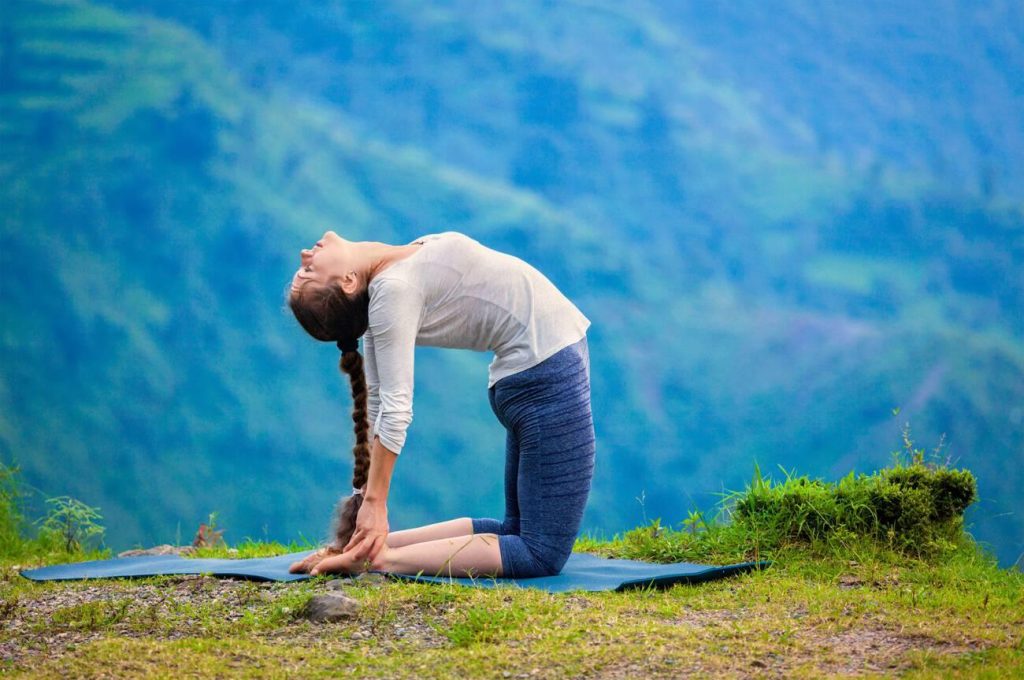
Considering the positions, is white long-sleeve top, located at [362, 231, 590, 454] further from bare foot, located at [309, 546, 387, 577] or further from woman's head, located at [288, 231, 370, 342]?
bare foot, located at [309, 546, 387, 577]

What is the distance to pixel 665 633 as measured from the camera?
2979 mm

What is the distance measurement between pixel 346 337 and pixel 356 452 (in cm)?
40

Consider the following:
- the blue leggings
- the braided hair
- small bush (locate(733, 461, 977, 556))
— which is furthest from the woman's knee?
small bush (locate(733, 461, 977, 556))

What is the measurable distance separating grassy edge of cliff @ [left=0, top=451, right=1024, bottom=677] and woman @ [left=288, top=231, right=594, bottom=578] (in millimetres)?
278

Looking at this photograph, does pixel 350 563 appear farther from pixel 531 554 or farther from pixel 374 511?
pixel 531 554

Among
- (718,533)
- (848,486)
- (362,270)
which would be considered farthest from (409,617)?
(848,486)

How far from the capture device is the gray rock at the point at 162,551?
4.88 meters

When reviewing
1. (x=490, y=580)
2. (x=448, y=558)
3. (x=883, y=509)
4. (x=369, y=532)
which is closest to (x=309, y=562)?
(x=369, y=532)

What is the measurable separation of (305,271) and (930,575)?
246cm

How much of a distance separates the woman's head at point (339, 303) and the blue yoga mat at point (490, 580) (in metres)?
0.45

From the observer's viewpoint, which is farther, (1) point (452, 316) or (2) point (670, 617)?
(1) point (452, 316)

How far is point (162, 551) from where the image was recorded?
5.00 m

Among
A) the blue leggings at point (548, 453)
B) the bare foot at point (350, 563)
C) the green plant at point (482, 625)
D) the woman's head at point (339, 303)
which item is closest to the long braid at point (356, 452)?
the woman's head at point (339, 303)

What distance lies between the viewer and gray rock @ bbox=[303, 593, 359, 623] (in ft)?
10.2
